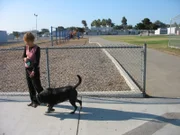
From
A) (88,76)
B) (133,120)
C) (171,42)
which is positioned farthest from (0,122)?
(171,42)

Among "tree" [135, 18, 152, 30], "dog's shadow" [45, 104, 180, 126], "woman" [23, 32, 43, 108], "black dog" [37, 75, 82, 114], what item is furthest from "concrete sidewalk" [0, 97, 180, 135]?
"tree" [135, 18, 152, 30]

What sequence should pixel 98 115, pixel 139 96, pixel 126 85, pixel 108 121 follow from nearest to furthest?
pixel 108 121
pixel 98 115
pixel 139 96
pixel 126 85

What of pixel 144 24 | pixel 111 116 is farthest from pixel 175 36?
pixel 144 24

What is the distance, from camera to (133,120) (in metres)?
4.20

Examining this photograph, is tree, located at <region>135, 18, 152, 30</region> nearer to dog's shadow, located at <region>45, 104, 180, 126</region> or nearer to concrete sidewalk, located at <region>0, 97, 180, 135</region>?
concrete sidewalk, located at <region>0, 97, 180, 135</region>

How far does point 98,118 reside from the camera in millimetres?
4305

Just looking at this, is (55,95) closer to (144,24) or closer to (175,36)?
(175,36)

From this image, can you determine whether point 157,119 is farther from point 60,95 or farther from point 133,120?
point 60,95

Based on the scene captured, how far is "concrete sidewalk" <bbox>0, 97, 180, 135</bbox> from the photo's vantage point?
382 centimetres

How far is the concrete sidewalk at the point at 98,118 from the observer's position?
12.5 feet

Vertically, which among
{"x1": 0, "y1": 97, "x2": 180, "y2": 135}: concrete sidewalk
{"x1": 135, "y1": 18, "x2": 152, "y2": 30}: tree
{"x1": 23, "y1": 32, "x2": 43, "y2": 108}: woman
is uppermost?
{"x1": 135, "y1": 18, "x2": 152, "y2": 30}: tree

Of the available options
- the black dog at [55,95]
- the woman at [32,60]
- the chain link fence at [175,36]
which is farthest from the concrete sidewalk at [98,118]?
the chain link fence at [175,36]

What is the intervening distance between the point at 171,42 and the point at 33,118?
728 inches

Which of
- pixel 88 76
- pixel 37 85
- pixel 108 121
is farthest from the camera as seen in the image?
pixel 88 76
